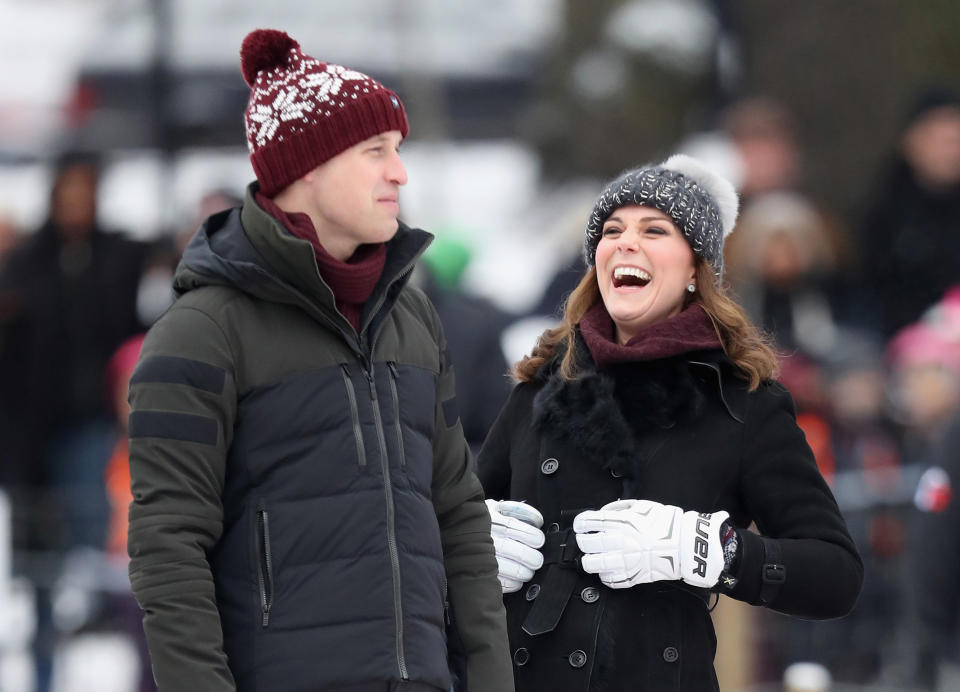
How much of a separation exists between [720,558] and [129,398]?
4.20ft

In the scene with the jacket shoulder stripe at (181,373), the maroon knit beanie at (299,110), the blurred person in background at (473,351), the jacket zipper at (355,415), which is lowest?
the blurred person in background at (473,351)

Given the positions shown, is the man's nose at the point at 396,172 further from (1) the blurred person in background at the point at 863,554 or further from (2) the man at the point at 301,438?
(1) the blurred person in background at the point at 863,554

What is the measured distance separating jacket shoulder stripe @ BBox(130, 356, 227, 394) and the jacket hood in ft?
0.63

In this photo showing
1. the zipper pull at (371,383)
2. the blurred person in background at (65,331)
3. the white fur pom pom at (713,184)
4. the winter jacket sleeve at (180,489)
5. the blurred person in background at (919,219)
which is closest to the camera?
the winter jacket sleeve at (180,489)

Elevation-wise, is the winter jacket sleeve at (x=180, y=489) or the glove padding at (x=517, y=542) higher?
the winter jacket sleeve at (x=180, y=489)

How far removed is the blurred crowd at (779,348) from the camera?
802 cm

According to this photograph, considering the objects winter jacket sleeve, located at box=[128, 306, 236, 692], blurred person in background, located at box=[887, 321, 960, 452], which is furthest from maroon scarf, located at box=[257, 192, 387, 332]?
blurred person in background, located at box=[887, 321, 960, 452]

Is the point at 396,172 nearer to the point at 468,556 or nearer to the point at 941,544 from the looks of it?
the point at 468,556

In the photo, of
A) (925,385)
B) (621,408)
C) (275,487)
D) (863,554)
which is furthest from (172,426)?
(925,385)

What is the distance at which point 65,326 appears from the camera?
8852mm

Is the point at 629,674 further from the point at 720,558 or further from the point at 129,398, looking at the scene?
the point at 129,398

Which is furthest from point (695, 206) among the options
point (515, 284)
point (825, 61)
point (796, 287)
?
point (515, 284)

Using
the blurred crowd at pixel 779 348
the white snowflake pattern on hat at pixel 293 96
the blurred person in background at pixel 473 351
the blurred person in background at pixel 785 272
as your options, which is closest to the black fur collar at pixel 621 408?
the white snowflake pattern on hat at pixel 293 96

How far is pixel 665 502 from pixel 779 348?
4.05 metres
